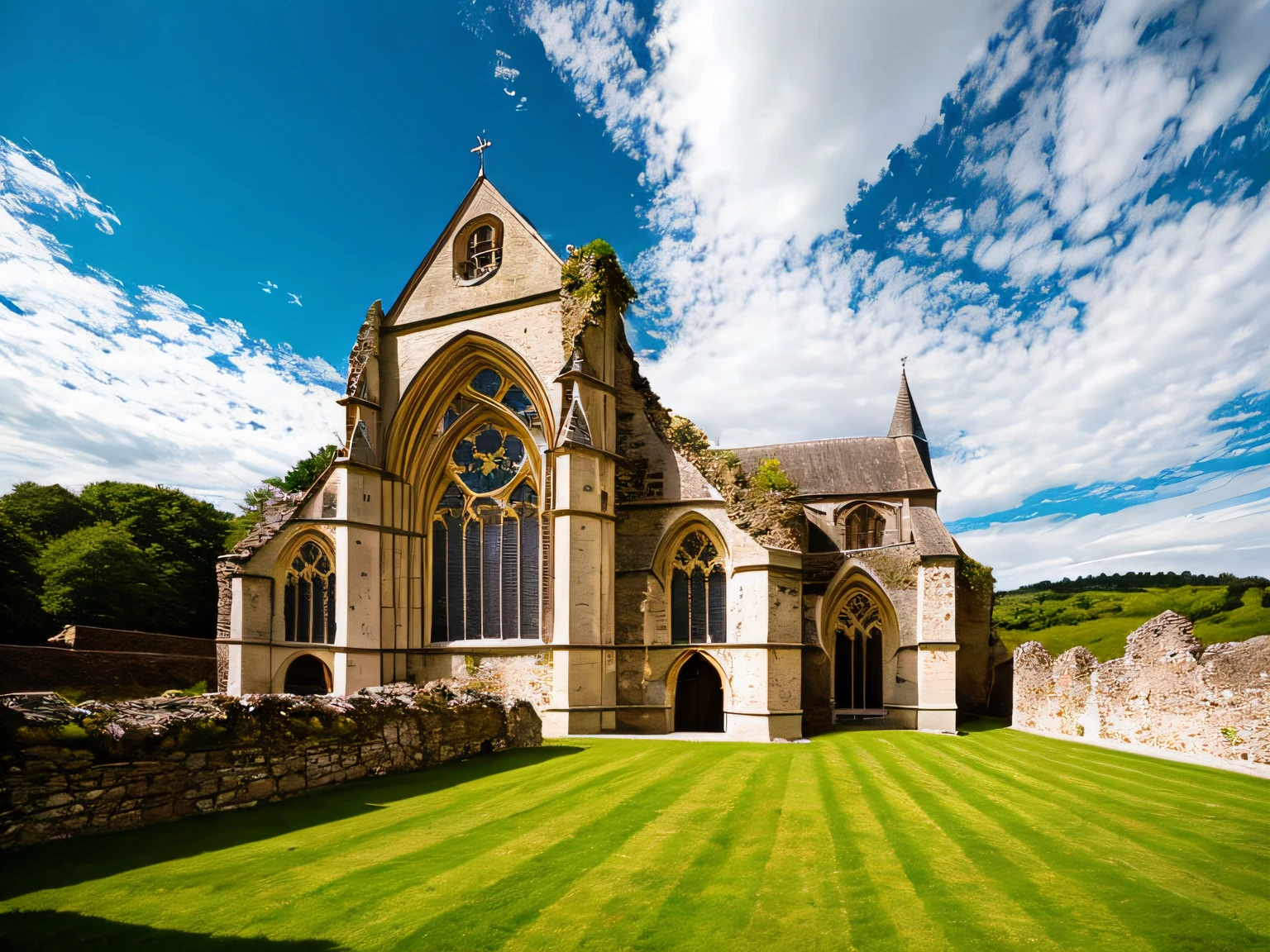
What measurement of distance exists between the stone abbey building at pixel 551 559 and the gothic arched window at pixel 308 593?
0.25ft

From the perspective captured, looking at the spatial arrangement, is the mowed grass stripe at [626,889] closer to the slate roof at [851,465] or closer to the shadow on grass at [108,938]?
the shadow on grass at [108,938]

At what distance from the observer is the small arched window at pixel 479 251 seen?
1992 centimetres

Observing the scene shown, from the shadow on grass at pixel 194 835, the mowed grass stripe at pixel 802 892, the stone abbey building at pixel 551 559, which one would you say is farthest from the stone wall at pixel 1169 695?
the shadow on grass at pixel 194 835

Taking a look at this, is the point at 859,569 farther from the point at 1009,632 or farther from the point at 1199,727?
the point at 1009,632

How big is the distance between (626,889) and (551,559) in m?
12.5

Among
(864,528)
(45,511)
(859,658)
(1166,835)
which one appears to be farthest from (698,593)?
(45,511)

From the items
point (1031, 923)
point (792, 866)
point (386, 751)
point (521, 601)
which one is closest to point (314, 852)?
point (386, 751)

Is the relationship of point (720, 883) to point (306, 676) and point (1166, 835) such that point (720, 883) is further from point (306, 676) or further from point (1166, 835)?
point (306, 676)

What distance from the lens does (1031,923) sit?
16.8ft

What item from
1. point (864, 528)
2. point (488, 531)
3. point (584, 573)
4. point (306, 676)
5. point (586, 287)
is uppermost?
point (586, 287)

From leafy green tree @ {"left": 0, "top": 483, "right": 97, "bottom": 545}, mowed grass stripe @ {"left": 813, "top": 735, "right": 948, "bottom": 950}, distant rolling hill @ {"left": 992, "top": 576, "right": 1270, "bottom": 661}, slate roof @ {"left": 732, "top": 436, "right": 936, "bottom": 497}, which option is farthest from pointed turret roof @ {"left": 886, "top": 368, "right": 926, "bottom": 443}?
leafy green tree @ {"left": 0, "top": 483, "right": 97, "bottom": 545}

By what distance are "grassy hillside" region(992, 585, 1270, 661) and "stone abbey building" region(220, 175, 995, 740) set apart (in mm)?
5608

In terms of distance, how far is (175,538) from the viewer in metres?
35.7

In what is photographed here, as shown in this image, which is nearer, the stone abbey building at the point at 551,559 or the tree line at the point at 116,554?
the stone abbey building at the point at 551,559
